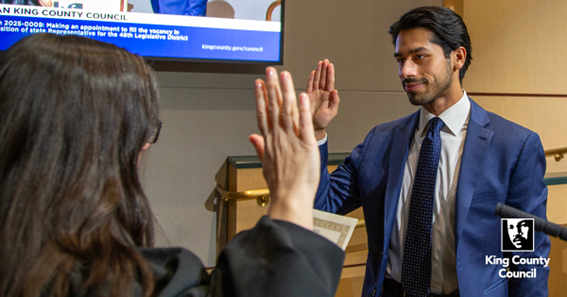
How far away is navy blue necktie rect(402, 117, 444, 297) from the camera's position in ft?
4.45

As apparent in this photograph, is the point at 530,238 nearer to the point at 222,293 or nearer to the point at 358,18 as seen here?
the point at 222,293

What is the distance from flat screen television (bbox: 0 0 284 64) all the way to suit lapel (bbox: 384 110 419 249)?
1.10 metres

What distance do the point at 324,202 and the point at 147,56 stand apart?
140cm

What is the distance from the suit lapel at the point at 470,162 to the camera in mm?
1323

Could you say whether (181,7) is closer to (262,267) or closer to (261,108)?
(261,108)

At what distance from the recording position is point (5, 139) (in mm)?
655

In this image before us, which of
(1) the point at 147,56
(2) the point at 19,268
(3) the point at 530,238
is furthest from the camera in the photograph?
(1) the point at 147,56

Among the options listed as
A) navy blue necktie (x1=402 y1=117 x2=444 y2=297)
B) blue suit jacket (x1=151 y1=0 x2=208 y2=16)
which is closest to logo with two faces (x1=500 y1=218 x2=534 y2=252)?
navy blue necktie (x1=402 y1=117 x2=444 y2=297)

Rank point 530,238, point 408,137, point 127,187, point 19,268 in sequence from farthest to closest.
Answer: point 408,137 → point 530,238 → point 127,187 → point 19,268

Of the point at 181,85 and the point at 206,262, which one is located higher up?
the point at 181,85

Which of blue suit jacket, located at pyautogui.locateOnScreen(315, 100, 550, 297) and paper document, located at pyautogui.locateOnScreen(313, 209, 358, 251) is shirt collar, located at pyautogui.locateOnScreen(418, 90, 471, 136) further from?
paper document, located at pyautogui.locateOnScreen(313, 209, 358, 251)

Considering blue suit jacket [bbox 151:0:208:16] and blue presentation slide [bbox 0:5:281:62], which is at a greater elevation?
blue suit jacket [bbox 151:0:208:16]

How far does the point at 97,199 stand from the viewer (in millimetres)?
679

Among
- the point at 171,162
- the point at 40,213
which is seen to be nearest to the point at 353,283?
the point at 171,162
